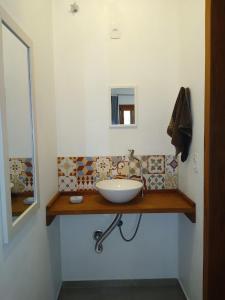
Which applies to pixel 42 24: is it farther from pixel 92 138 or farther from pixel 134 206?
pixel 134 206

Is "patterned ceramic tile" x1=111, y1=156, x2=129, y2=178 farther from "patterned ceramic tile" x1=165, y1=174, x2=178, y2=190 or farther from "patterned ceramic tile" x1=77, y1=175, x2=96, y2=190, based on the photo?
"patterned ceramic tile" x1=165, y1=174, x2=178, y2=190

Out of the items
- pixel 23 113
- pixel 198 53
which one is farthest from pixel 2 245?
pixel 198 53

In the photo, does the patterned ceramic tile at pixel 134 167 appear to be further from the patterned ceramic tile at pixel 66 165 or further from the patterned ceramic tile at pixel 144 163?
the patterned ceramic tile at pixel 66 165

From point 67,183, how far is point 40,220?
586mm

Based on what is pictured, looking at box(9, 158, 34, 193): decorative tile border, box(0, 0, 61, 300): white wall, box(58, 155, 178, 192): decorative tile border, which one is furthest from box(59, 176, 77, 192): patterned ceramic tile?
box(9, 158, 34, 193): decorative tile border

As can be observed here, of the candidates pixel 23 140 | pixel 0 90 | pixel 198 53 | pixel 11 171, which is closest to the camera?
pixel 0 90

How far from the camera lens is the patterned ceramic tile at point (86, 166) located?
2.13 metres

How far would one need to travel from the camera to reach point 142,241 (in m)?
2.19

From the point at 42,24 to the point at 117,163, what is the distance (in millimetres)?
1248

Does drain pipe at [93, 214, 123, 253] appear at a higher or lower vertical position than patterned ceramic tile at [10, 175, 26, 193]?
lower

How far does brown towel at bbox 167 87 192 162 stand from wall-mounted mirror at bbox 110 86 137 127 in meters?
0.42

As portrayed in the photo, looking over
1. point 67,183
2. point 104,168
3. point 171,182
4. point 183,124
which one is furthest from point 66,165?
point 183,124

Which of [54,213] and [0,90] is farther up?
[0,90]

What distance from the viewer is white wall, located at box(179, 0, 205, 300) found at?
5.15 feet
